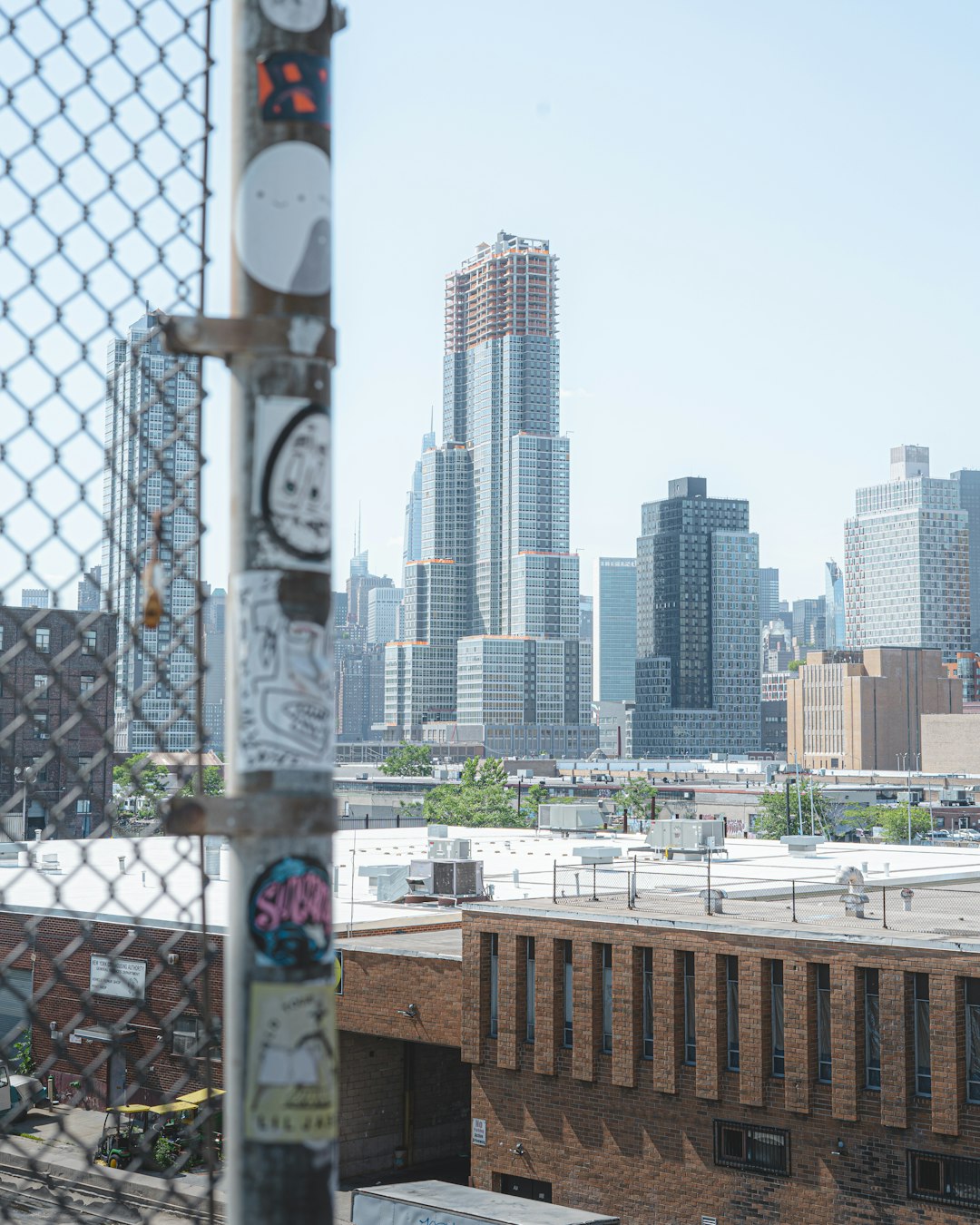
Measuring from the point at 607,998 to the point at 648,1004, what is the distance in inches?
38.7

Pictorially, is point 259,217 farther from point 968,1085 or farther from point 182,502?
point 968,1085

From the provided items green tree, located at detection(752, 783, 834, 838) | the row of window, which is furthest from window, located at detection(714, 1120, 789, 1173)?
green tree, located at detection(752, 783, 834, 838)

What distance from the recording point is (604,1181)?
28.8 metres

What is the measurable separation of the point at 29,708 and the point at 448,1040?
29.8 m

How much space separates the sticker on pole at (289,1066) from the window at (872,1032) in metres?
23.9

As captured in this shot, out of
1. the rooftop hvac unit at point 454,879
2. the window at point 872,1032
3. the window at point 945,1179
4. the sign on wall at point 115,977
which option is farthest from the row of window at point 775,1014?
the rooftop hvac unit at point 454,879

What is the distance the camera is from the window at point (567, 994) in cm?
2977

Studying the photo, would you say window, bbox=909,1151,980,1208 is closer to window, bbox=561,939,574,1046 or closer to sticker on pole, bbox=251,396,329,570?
window, bbox=561,939,574,1046

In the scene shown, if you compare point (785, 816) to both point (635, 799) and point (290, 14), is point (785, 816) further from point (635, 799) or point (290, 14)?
point (290, 14)

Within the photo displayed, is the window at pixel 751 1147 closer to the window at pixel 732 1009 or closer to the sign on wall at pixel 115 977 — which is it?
the window at pixel 732 1009

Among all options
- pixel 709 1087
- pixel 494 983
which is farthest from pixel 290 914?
pixel 494 983

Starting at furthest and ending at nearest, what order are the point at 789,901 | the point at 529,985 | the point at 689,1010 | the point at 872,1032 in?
the point at 789,901, the point at 529,985, the point at 689,1010, the point at 872,1032

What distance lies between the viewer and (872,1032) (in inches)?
993

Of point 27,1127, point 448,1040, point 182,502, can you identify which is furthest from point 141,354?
point 27,1127
